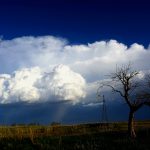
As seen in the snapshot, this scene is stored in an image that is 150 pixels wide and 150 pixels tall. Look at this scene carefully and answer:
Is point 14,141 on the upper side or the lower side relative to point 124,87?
lower

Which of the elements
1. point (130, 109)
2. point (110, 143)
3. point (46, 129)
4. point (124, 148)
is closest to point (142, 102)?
point (130, 109)

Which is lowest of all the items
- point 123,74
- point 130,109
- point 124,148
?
point 124,148

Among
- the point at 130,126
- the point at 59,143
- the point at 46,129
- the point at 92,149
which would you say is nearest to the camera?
the point at 92,149

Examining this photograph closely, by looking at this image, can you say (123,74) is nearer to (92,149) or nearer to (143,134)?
(143,134)

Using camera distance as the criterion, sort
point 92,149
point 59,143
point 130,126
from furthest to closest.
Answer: point 130,126, point 59,143, point 92,149

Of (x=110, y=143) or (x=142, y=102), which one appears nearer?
(x=110, y=143)

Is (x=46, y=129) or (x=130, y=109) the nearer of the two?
(x=130, y=109)

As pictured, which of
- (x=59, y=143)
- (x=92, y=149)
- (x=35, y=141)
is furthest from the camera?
(x=35, y=141)

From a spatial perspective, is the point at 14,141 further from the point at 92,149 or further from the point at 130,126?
the point at 130,126

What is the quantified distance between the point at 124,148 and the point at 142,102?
49.2 ft

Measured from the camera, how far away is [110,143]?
4172 centimetres

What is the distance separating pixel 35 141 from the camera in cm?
4425

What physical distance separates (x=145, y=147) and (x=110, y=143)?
5.15 metres

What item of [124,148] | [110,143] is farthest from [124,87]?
[124,148]
